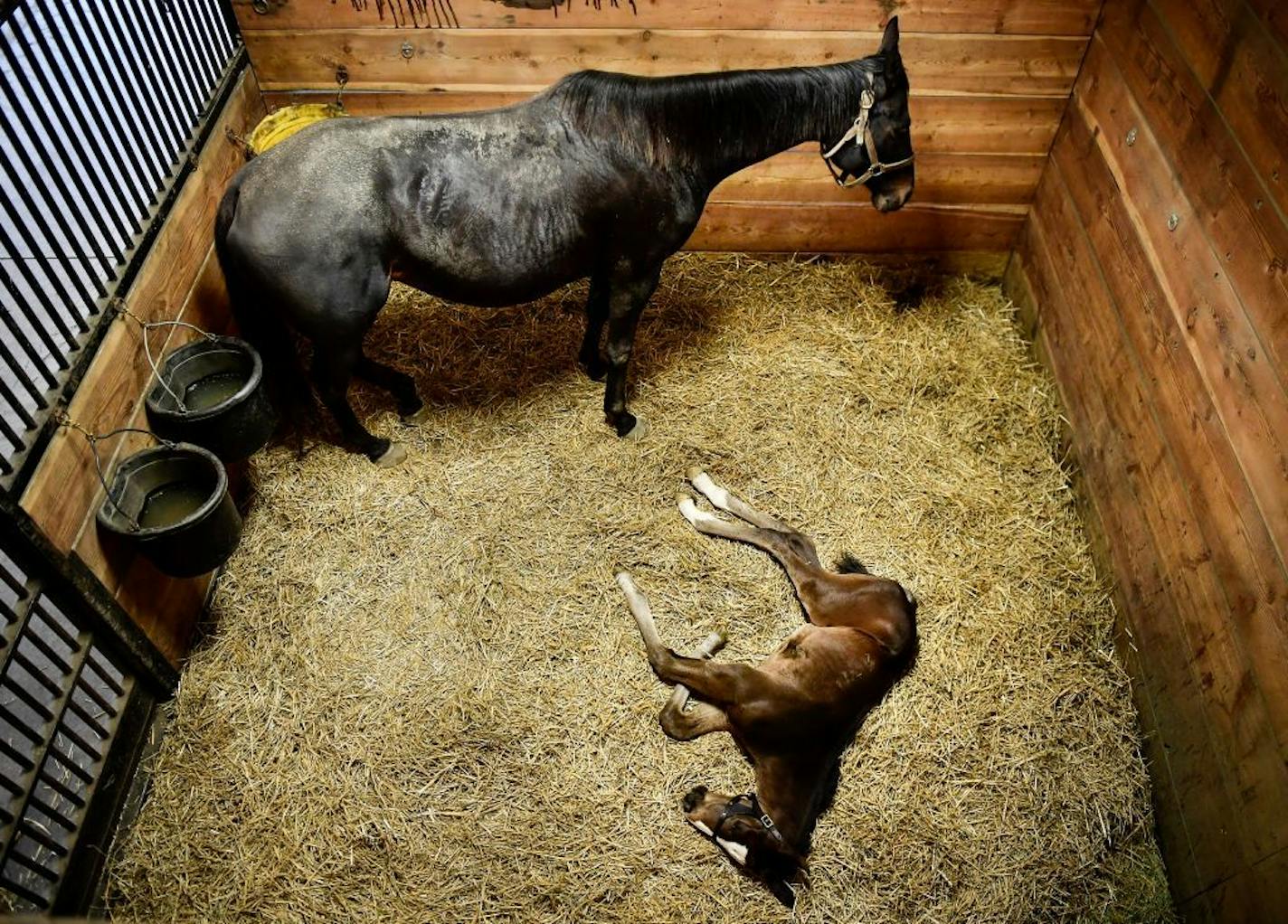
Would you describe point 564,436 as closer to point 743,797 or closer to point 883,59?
point 743,797

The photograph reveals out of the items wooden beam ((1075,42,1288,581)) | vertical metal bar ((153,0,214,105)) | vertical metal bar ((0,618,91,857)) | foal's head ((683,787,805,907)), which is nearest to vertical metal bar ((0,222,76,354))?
vertical metal bar ((0,618,91,857))

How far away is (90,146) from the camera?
116 inches

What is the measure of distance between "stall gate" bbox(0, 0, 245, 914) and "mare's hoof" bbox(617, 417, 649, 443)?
1908 millimetres

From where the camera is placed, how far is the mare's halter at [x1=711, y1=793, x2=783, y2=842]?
94.0 inches

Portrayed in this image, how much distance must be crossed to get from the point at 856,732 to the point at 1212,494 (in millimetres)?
1367

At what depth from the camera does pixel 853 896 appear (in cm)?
252

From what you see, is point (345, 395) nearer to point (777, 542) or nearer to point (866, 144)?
point (777, 542)

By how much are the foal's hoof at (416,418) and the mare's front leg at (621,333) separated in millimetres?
806

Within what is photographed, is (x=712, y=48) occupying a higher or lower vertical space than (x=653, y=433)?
higher

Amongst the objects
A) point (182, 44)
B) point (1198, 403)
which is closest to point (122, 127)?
point (182, 44)

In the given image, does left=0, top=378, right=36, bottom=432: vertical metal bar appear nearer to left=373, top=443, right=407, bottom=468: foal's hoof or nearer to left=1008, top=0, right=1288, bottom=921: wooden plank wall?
left=373, top=443, right=407, bottom=468: foal's hoof

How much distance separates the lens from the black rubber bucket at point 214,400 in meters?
2.69

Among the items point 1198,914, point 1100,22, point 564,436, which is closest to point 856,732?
point 1198,914

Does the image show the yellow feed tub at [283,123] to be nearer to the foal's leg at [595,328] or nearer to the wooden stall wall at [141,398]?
the wooden stall wall at [141,398]
